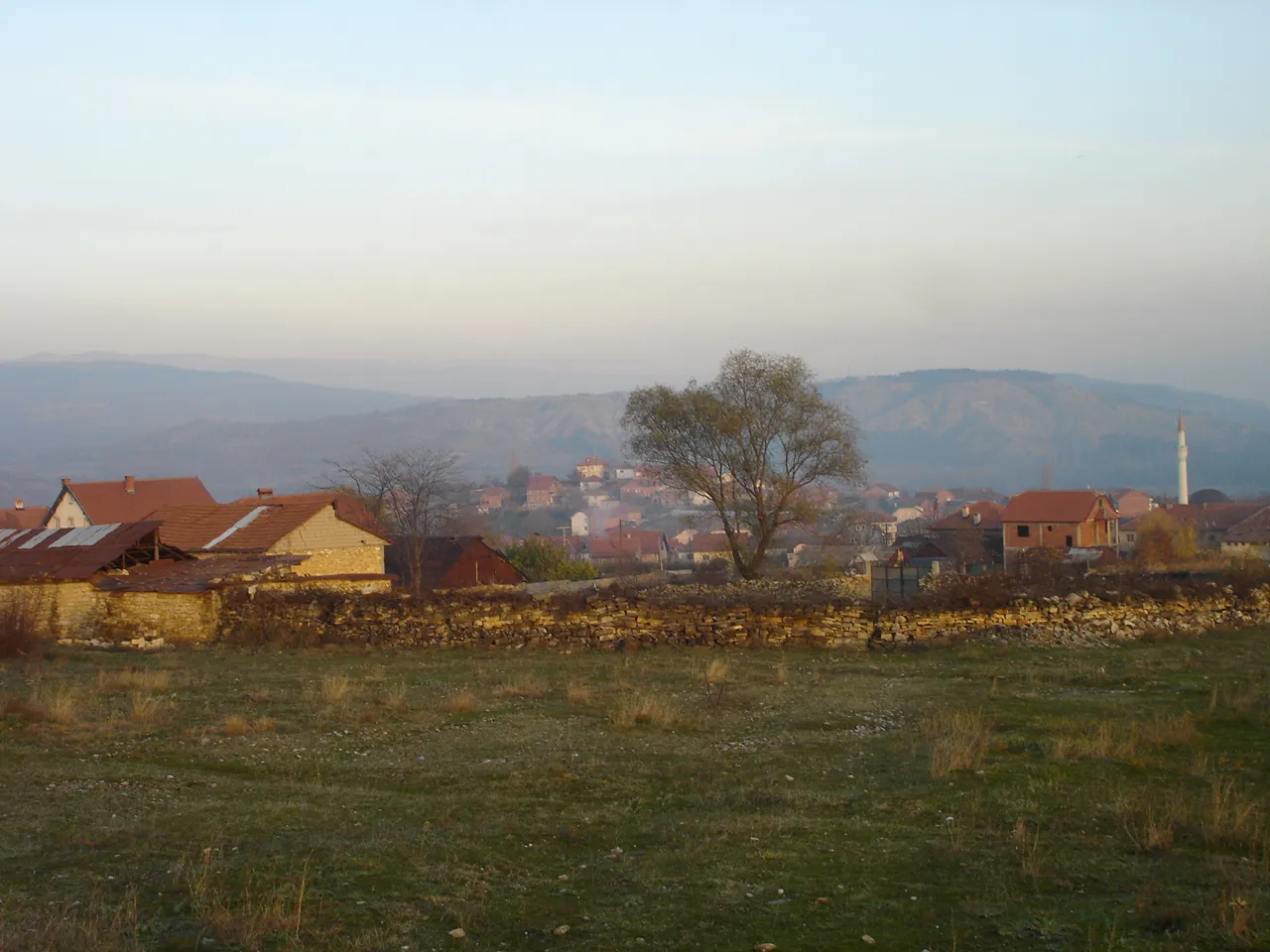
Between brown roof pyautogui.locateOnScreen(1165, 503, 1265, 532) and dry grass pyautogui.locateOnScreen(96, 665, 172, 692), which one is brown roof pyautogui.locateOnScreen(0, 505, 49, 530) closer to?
dry grass pyautogui.locateOnScreen(96, 665, 172, 692)

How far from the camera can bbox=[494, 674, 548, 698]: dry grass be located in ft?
57.9

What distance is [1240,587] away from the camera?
2877cm

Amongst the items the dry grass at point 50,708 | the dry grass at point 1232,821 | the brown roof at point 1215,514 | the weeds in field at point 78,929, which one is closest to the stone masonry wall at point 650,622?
the dry grass at point 50,708

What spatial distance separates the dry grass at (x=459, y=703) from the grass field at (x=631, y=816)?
0.08 m

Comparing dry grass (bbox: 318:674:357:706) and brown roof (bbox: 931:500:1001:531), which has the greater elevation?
dry grass (bbox: 318:674:357:706)

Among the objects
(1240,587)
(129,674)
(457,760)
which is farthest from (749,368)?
(457,760)

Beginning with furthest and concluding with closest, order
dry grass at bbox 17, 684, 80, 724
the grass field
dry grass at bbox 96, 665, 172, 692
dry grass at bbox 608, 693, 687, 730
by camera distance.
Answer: dry grass at bbox 96, 665, 172, 692
dry grass at bbox 608, 693, 687, 730
dry grass at bbox 17, 684, 80, 724
the grass field

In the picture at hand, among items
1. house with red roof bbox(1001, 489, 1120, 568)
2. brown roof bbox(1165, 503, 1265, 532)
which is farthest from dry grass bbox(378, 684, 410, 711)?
brown roof bbox(1165, 503, 1265, 532)

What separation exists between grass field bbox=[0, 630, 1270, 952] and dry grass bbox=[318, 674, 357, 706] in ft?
0.31

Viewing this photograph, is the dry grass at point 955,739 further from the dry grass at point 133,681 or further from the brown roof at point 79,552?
the brown roof at point 79,552

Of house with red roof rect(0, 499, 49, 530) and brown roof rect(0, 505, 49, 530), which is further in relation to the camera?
house with red roof rect(0, 499, 49, 530)

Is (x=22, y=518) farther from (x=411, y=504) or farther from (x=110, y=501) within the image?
(x=411, y=504)

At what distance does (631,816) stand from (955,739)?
4298 millimetres

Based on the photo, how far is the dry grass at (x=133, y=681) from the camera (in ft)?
57.2
